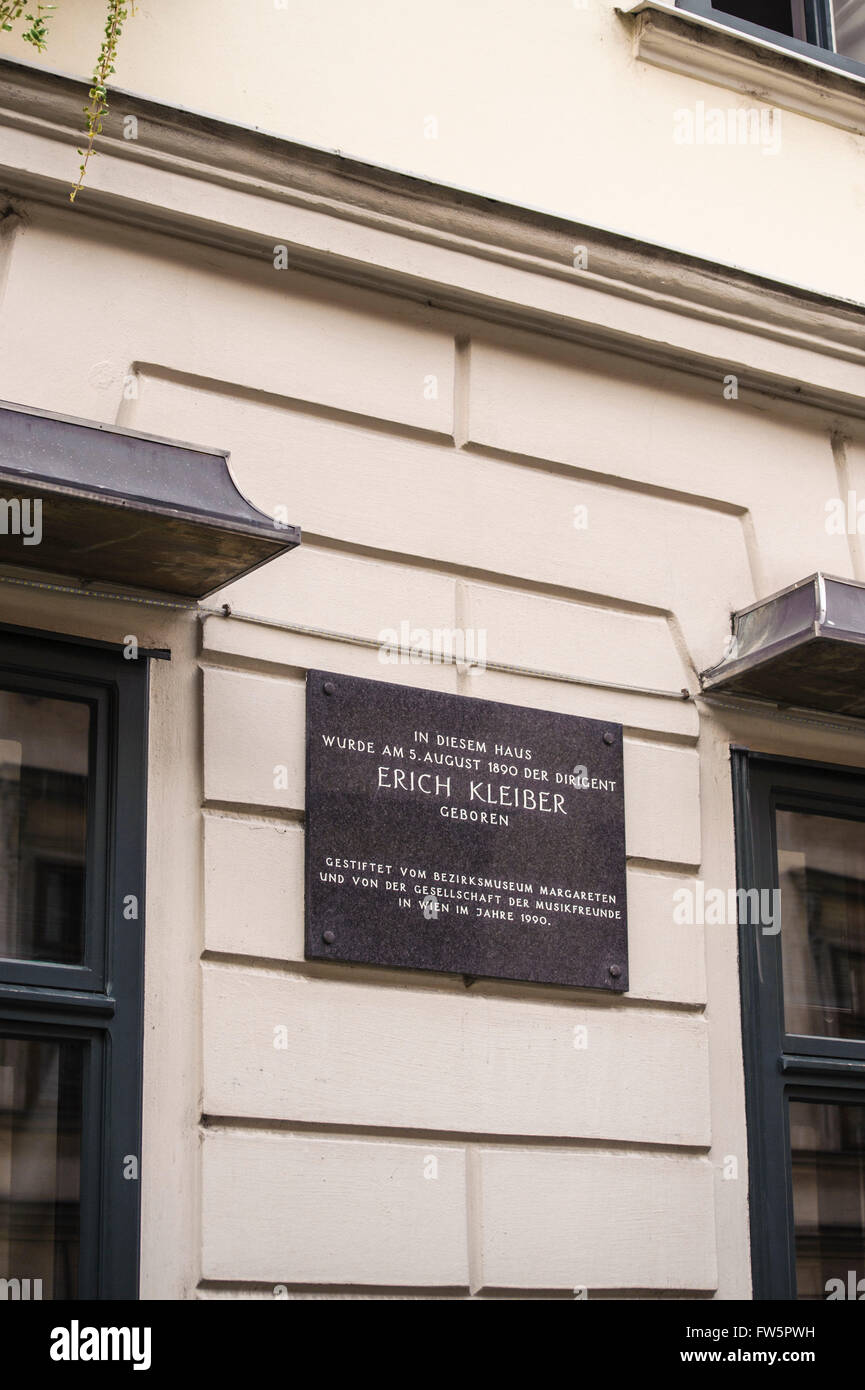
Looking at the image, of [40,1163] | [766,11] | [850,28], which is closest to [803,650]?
[40,1163]

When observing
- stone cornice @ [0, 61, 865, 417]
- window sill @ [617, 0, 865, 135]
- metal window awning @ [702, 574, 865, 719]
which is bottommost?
metal window awning @ [702, 574, 865, 719]

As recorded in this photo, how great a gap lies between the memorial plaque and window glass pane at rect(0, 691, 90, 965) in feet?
2.18

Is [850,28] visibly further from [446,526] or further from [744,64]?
[446,526]

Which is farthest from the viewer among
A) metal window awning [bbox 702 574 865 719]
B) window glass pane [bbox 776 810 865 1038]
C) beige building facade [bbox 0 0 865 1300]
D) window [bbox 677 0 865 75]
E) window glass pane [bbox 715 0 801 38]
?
window glass pane [bbox 715 0 801 38]

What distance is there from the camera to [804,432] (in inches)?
290

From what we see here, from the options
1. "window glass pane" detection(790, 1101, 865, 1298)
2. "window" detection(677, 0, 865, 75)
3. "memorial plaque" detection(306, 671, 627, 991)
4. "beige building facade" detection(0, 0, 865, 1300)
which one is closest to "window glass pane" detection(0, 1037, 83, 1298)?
"beige building facade" detection(0, 0, 865, 1300)

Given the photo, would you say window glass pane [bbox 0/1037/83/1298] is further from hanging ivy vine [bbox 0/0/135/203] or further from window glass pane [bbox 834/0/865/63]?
window glass pane [bbox 834/0/865/63]

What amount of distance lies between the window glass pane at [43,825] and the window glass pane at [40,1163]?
0.90 feet

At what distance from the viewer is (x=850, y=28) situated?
8.22 meters

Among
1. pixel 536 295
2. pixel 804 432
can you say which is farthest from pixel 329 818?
pixel 804 432

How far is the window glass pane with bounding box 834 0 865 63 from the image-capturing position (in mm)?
8211

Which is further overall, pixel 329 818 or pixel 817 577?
pixel 817 577
